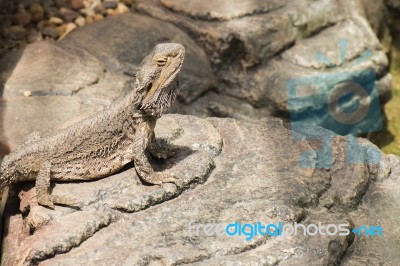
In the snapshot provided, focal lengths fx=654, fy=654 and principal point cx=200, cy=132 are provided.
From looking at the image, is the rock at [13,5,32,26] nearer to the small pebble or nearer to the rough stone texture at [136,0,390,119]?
the small pebble

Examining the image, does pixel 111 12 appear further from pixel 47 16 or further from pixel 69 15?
pixel 47 16

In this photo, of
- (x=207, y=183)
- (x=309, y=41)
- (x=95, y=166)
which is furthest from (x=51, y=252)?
(x=309, y=41)

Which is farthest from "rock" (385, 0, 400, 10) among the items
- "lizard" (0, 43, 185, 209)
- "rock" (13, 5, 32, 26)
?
"lizard" (0, 43, 185, 209)

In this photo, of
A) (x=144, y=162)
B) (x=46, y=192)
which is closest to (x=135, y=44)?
(x=144, y=162)

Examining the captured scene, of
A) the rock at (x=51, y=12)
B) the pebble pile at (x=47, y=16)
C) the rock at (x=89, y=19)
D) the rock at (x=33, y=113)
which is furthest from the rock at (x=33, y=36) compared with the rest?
the rock at (x=33, y=113)

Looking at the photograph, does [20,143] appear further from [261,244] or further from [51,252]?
[261,244]
